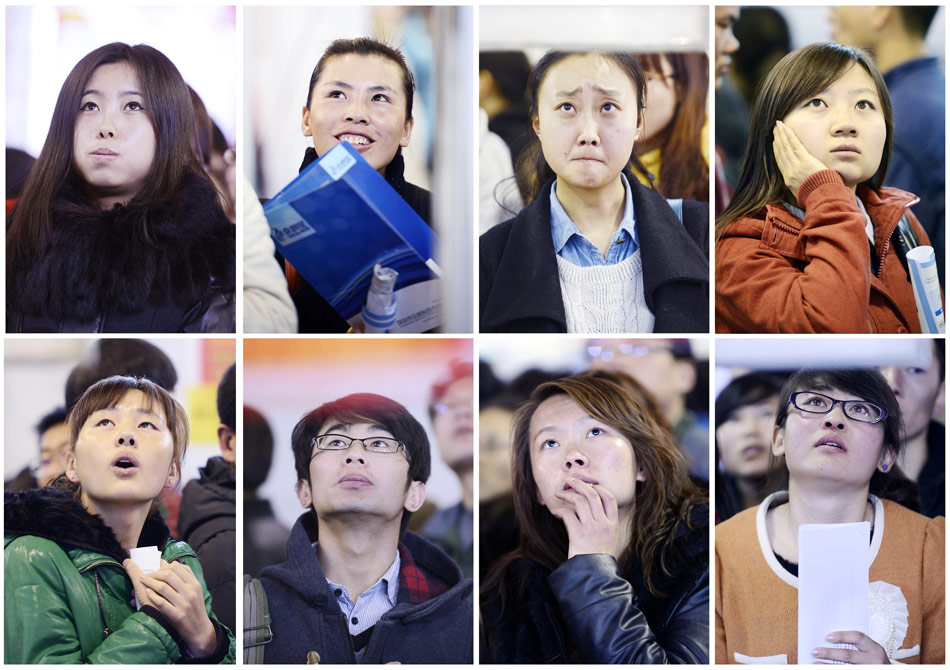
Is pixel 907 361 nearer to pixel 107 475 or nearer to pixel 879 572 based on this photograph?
pixel 879 572

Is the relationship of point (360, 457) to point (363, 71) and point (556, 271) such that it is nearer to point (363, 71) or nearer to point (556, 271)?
point (556, 271)

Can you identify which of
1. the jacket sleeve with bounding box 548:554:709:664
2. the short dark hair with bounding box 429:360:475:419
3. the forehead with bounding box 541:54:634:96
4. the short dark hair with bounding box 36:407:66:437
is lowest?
the jacket sleeve with bounding box 548:554:709:664

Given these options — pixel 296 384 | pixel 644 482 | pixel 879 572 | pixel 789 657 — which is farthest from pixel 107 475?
pixel 879 572

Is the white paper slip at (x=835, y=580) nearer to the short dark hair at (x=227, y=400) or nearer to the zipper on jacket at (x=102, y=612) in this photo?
the short dark hair at (x=227, y=400)

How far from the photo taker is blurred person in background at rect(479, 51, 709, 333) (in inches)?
86.7

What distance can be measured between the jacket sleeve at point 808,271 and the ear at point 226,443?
3.82 ft

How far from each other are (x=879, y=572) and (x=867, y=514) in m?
0.13

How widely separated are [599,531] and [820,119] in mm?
1054

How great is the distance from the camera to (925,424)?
2.24 meters

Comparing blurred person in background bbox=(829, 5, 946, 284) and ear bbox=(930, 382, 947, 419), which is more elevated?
blurred person in background bbox=(829, 5, 946, 284)

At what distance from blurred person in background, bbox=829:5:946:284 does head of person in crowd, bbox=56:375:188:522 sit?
68.2 inches

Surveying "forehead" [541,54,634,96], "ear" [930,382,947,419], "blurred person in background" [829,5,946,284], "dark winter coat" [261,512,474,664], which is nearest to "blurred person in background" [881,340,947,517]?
"ear" [930,382,947,419]

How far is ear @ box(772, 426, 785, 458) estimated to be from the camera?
2.24 metres

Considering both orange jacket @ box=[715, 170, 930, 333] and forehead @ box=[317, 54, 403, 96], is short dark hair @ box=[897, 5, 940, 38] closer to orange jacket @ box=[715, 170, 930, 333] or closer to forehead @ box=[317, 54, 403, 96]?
orange jacket @ box=[715, 170, 930, 333]
